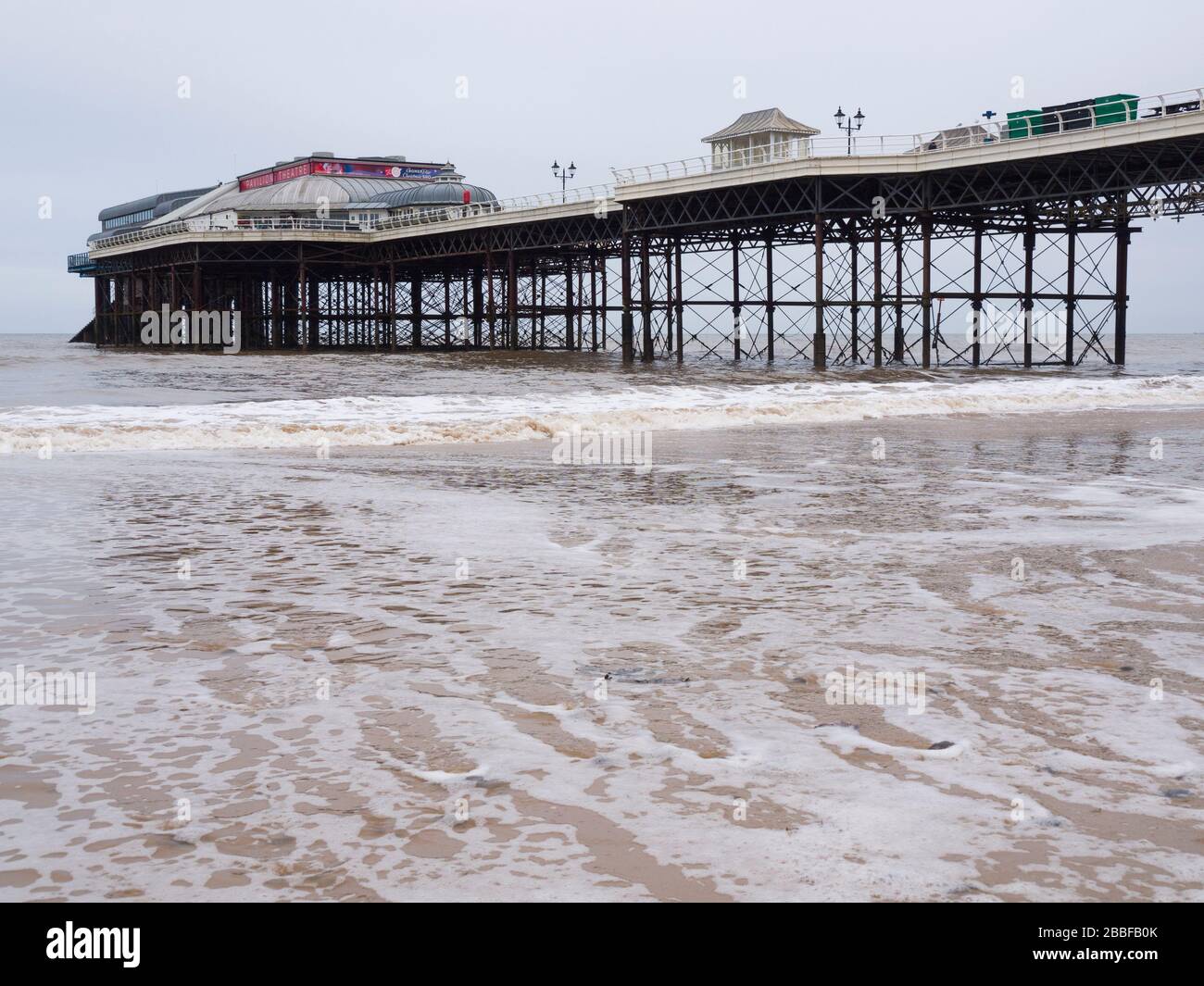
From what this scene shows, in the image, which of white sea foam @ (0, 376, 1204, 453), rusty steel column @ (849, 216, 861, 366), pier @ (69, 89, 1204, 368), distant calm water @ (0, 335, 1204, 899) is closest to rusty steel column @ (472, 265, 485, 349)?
pier @ (69, 89, 1204, 368)

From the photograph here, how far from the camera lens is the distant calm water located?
3559mm

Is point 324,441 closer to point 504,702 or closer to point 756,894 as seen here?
point 504,702

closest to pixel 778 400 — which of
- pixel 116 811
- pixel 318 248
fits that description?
pixel 116 811

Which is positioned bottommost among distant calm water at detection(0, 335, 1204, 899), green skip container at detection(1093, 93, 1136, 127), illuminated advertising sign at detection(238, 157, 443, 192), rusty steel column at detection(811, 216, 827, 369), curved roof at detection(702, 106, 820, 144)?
distant calm water at detection(0, 335, 1204, 899)

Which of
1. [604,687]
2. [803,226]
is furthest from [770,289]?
[604,687]

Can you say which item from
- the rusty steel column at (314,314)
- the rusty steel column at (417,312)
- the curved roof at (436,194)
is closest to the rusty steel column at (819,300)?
the curved roof at (436,194)

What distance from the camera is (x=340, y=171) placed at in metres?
91.8

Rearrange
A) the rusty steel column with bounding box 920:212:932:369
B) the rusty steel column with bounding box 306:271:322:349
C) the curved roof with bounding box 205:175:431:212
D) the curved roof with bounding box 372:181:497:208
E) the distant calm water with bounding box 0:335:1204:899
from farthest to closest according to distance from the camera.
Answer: the curved roof with bounding box 205:175:431:212, the rusty steel column with bounding box 306:271:322:349, the curved roof with bounding box 372:181:497:208, the rusty steel column with bounding box 920:212:932:369, the distant calm water with bounding box 0:335:1204:899

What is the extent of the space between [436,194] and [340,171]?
19.4 meters

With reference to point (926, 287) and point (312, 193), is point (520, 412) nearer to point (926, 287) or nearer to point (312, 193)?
point (926, 287)

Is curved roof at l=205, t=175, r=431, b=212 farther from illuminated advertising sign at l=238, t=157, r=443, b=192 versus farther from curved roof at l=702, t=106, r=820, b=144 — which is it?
curved roof at l=702, t=106, r=820, b=144

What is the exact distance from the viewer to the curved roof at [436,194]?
7512cm

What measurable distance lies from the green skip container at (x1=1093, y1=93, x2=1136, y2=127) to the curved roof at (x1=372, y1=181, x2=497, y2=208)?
42.7 m
